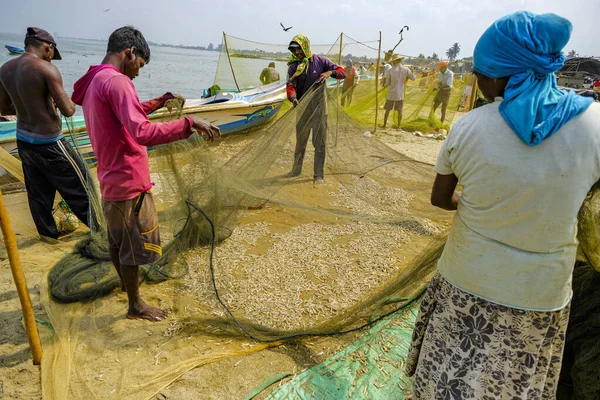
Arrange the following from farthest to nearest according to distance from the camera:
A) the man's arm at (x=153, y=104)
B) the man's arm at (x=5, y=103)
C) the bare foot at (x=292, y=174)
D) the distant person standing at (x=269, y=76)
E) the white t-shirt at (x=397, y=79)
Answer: the distant person standing at (x=269, y=76) < the white t-shirt at (x=397, y=79) < the bare foot at (x=292, y=174) < the man's arm at (x=5, y=103) < the man's arm at (x=153, y=104)

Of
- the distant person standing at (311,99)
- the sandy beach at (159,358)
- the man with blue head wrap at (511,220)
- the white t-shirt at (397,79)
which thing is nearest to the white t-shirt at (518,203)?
the man with blue head wrap at (511,220)

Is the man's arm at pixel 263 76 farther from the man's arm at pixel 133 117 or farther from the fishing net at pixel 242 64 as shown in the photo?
the man's arm at pixel 133 117

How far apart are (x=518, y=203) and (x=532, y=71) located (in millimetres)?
430

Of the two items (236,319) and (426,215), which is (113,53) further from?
(426,215)

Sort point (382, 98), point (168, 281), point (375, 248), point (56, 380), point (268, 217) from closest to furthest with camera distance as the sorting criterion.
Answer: point (56, 380)
point (168, 281)
point (375, 248)
point (268, 217)
point (382, 98)

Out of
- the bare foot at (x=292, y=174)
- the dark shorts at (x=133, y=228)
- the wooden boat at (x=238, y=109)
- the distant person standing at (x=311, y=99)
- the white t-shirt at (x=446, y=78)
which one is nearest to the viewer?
the dark shorts at (x=133, y=228)

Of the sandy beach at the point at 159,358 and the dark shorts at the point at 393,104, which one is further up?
the dark shorts at the point at 393,104

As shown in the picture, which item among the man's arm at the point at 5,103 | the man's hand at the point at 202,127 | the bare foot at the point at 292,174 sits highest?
the man's hand at the point at 202,127

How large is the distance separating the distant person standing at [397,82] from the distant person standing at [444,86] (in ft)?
2.55

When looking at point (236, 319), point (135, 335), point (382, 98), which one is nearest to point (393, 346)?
point (236, 319)

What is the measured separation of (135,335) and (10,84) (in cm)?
251

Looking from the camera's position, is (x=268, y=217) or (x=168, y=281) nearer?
(x=168, y=281)

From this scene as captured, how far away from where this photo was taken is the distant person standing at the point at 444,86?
9.92 m

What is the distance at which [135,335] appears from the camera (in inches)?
100
